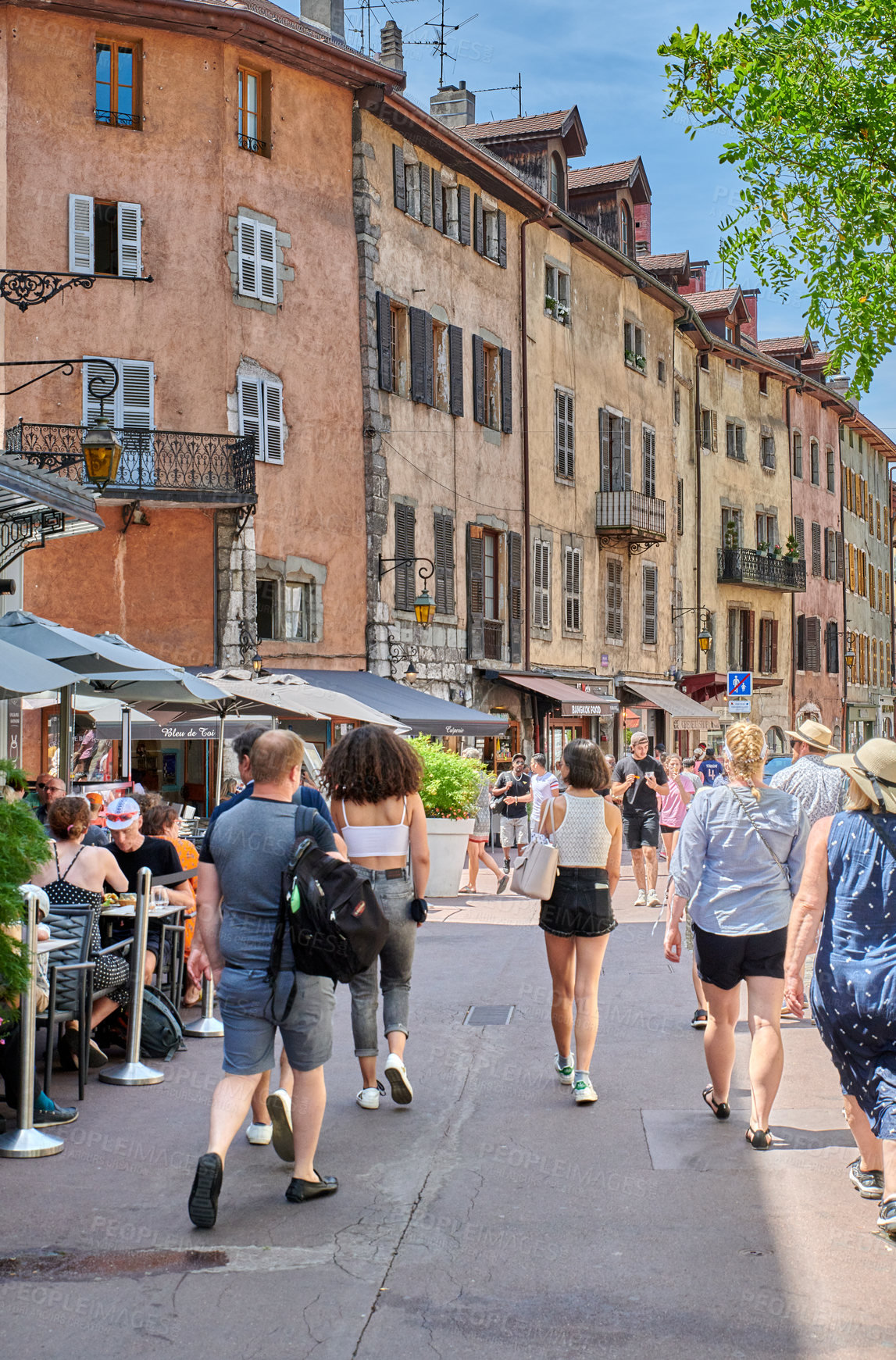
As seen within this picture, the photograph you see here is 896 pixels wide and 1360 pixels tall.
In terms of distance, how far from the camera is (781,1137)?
21.2ft

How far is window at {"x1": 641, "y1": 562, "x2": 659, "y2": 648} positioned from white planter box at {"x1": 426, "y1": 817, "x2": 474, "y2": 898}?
20.0m

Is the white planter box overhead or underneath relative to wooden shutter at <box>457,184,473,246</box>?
underneath

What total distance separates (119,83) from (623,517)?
15.2 meters

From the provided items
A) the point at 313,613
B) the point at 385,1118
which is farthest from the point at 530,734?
the point at 385,1118

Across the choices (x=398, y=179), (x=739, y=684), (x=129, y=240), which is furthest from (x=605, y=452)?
(x=129, y=240)

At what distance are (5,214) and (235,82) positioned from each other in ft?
14.2

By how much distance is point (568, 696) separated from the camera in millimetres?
29922

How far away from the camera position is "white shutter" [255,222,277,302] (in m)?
23.5

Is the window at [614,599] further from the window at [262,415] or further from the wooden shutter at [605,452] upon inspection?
the window at [262,415]

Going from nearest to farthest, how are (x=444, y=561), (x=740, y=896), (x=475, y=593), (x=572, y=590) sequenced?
(x=740, y=896) → (x=444, y=561) → (x=475, y=593) → (x=572, y=590)

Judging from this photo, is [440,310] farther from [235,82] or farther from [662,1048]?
[662,1048]

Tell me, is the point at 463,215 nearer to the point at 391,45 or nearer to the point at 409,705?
the point at 391,45

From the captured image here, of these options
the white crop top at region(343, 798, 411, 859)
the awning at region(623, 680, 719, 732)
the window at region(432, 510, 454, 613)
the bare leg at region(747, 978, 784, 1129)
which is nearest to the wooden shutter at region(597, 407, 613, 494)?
the awning at region(623, 680, 719, 732)

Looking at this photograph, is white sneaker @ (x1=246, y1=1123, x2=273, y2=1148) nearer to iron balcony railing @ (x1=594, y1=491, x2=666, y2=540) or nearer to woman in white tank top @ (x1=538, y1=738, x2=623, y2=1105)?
woman in white tank top @ (x1=538, y1=738, x2=623, y2=1105)
